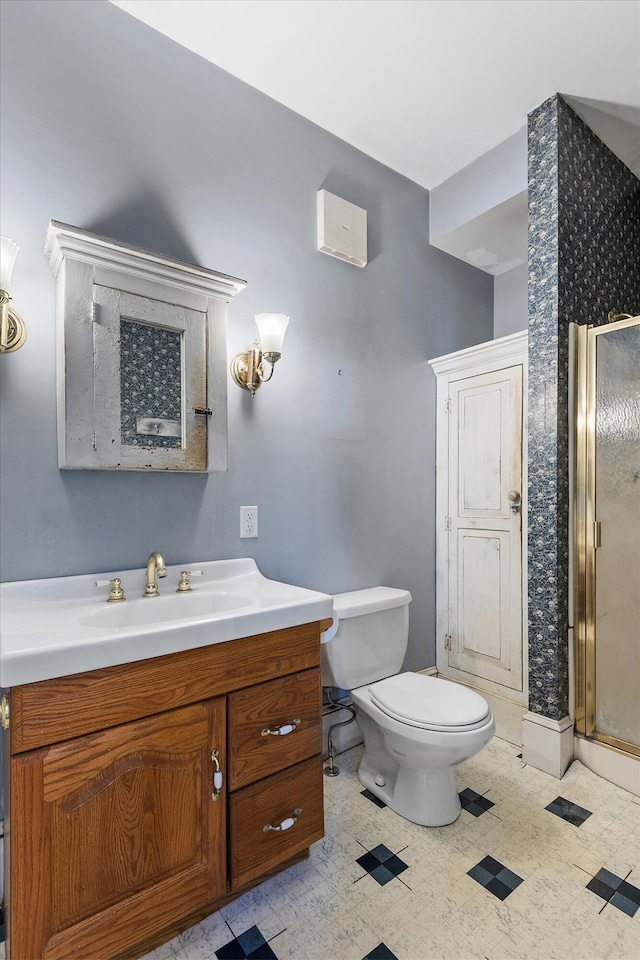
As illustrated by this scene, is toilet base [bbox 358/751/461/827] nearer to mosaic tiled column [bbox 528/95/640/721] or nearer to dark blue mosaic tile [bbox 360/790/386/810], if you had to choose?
dark blue mosaic tile [bbox 360/790/386/810]

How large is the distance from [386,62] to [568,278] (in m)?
1.09

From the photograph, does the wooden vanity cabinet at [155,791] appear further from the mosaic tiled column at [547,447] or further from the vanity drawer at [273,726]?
the mosaic tiled column at [547,447]

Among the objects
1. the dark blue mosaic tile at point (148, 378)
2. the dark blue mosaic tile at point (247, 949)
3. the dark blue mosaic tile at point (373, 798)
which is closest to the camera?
the dark blue mosaic tile at point (247, 949)

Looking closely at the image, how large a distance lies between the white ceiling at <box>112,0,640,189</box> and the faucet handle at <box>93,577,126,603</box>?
184cm

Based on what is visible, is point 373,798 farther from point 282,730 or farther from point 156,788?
point 156,788

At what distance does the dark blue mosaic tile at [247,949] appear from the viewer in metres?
1.23

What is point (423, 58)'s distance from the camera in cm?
189

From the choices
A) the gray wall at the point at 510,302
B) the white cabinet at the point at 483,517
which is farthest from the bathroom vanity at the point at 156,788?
the gray wall at the point at 510,302

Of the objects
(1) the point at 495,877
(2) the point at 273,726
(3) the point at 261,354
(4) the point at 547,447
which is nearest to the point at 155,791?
(2) the point at 273,726

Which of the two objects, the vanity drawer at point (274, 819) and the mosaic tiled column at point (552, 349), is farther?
the mosaic tiled column at point (552, 349)

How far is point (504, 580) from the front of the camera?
7.84ft

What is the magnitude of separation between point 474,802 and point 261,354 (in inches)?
71.0

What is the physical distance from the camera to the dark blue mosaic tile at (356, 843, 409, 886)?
1.49m

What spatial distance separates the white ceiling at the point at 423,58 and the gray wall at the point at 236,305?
103 mm
